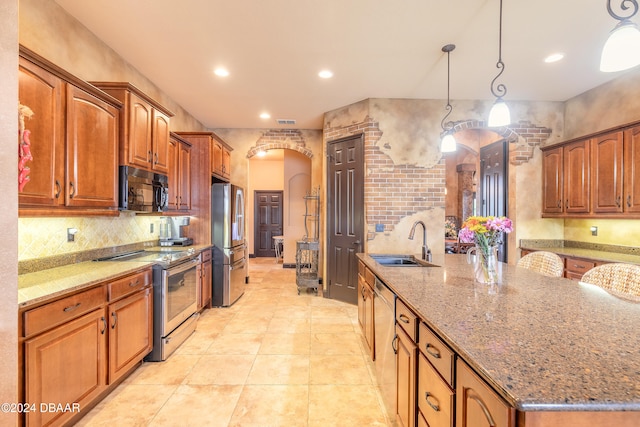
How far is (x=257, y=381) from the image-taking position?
235 centimetres

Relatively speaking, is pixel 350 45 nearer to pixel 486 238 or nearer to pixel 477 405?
pixel 486 238

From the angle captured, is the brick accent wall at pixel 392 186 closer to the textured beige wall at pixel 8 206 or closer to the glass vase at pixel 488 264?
the glass vase at pixel 488 264

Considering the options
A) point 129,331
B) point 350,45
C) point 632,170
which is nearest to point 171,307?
point 129,331

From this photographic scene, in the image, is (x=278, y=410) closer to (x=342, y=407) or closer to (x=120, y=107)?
(x=342, y=407)

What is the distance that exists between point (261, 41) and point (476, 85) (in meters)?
2.71

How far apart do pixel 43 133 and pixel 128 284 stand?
1.13 meters

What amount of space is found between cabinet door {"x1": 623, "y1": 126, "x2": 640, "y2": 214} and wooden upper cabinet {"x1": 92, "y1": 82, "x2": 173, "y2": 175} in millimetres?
4796

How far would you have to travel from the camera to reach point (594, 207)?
3459 millimetres

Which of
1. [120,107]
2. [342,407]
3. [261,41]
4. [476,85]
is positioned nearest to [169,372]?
[342,407]

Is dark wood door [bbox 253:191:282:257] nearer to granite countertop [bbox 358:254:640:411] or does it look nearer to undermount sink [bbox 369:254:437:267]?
undermount sink [bbox 369:254:437:267]

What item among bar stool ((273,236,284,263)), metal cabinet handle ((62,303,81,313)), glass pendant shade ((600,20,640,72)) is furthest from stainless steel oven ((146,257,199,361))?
bar stool ((273,236,284,263))

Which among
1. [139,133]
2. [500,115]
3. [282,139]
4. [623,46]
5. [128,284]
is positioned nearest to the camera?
[623,46]

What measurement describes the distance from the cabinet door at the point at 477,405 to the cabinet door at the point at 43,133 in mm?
2301

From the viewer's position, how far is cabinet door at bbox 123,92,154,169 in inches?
98.9
